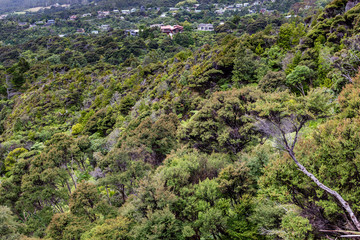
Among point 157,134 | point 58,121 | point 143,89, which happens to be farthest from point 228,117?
point 58,121

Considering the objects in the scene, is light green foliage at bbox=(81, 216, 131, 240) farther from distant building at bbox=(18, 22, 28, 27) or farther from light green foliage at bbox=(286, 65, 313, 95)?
distant building at bbox=(18, 22, 28, 27)

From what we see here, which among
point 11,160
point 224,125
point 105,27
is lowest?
point 11,160

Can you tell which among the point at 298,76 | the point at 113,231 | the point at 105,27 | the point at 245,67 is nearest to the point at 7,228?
the point at 113,231

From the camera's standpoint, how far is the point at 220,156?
16.5m

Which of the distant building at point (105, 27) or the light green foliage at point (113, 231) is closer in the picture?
the light green foliage at point (113, 231)

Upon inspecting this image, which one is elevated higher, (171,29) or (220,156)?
(171,29)

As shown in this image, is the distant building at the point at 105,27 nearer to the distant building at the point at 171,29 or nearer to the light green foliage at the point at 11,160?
the distant building at the point at 171,29

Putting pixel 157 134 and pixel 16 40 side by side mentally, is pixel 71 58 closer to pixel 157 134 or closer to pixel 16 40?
pixel 16 40

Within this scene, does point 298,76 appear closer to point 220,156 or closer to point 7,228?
point 220,156

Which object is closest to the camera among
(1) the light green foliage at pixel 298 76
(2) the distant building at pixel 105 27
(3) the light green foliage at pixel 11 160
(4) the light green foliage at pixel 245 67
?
(1) the light green foliage at pixel 298 76

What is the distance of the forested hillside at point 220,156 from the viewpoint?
9.85 metres

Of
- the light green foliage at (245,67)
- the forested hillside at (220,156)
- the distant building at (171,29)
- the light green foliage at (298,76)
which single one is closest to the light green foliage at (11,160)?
the forested hillside at (220,156)

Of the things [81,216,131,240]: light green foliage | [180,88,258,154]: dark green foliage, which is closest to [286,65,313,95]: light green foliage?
[180,88,258,154]: dark green foliage

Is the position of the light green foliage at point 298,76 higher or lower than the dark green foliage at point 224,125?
higher
